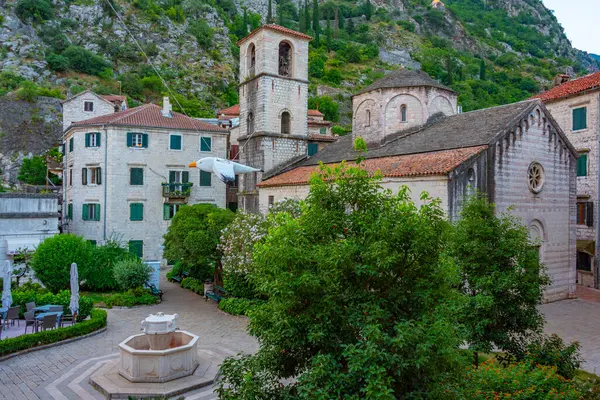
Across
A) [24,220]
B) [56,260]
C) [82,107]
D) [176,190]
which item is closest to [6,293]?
[56,260]

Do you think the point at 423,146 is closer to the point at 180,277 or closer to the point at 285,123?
the point at 285,123

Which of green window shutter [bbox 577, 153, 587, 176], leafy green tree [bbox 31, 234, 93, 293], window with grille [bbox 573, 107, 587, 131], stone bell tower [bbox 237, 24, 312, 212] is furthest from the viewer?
stone bell tower [bbox 237, 24, 312, 212]

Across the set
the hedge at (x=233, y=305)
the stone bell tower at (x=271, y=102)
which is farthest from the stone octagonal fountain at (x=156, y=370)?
the stone bell tower at (x=271, y=102)

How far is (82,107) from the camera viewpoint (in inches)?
1704

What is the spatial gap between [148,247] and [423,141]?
22578 mm

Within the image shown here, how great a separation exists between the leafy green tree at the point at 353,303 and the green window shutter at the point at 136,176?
29.4m

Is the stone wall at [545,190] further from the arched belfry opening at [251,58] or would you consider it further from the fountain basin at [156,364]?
the arched belfry opening at [251,58]

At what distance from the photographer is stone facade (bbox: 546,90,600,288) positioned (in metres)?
26.0

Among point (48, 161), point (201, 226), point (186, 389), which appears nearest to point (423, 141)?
point (201, 226)

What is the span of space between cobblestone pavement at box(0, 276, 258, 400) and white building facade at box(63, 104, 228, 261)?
11.8m

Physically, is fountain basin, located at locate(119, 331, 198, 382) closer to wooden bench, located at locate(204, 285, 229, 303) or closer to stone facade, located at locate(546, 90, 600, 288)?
wooden bench, located at locate(204, 285, 229, 303)

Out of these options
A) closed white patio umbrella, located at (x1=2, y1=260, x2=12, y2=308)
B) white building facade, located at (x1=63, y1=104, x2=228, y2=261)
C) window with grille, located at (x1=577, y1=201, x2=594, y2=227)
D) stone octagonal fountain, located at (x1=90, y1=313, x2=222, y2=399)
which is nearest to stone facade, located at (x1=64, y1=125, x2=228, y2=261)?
white building facade, located at (x1=63, y1=104, x2=228, y2=261)

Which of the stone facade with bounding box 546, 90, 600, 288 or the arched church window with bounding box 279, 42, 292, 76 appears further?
the arched church window with bounding box 279, 42, 292, 76

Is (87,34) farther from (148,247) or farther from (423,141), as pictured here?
(423,141)
